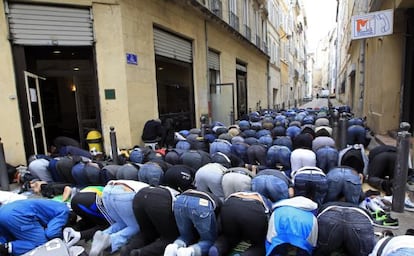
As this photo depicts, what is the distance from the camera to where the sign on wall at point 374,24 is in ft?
26.1

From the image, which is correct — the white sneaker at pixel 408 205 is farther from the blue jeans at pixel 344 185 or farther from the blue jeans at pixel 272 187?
the blue jeans at pixel 272 187

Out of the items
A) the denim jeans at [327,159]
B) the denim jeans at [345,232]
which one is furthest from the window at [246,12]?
the denim jeans at [345,232]

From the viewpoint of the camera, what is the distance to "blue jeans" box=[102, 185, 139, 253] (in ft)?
11.2

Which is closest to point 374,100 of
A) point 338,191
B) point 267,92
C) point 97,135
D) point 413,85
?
point 413,85

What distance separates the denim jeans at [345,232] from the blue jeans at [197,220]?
1.06 meters

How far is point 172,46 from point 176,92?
1918 mm

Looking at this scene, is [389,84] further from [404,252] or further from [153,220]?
[153,220]

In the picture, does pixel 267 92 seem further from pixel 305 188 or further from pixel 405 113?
pixel 305 188

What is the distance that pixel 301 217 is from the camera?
2611 mm

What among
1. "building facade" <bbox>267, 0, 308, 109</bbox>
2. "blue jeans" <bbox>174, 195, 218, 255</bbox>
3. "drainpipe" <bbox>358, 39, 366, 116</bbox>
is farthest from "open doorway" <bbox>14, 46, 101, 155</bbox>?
"building facade" <bbox>267, 0, 308, 109</bbox>

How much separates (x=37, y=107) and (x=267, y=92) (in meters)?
22.2

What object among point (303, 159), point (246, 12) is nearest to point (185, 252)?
point (303, 159)

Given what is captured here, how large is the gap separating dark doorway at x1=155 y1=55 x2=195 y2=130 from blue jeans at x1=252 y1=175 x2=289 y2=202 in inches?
277

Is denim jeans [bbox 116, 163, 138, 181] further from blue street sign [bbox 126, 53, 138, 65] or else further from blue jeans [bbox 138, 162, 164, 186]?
blue street sign [bbox 126, 53, 138, 65]
